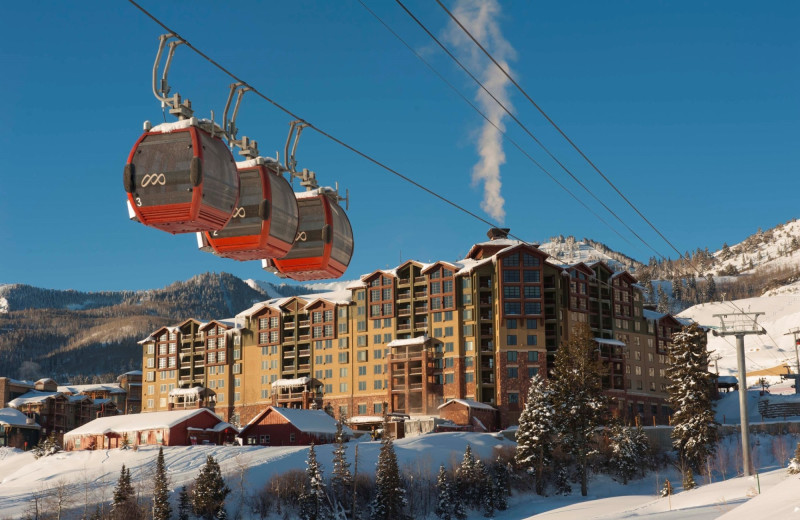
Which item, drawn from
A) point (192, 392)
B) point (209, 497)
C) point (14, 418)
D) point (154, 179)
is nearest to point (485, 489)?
point (209, 497)

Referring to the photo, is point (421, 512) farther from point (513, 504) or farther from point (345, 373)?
point (345, 373)

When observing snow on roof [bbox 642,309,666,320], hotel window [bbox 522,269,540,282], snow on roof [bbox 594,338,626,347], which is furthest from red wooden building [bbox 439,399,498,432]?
snow on roof [bbox 642,309,666,320]

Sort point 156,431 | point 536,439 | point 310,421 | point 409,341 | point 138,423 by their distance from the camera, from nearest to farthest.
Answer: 1. point 536,439
2. point 310,421
3. point 156,431
4. point 138,423
5. point 409,341

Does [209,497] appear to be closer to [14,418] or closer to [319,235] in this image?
[319,235]

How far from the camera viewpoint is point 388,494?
257 ft

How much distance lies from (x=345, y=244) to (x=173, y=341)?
394ft

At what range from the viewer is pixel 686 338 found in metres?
86.1

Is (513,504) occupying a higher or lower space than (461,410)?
lower

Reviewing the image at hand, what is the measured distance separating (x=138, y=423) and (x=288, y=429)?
61.1ft

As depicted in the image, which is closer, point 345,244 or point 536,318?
point 345,244

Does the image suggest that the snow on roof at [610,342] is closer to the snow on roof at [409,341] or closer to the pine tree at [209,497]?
the snow on roof at [409,341]

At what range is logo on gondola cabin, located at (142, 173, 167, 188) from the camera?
1983 centimetres

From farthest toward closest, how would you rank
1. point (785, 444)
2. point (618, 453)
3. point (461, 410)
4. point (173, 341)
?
point (173, 341) → point (461, 410) → point (785, 444) → point (618, 453)

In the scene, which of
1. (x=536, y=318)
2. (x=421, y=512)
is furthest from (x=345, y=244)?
(x=536, y=318)
